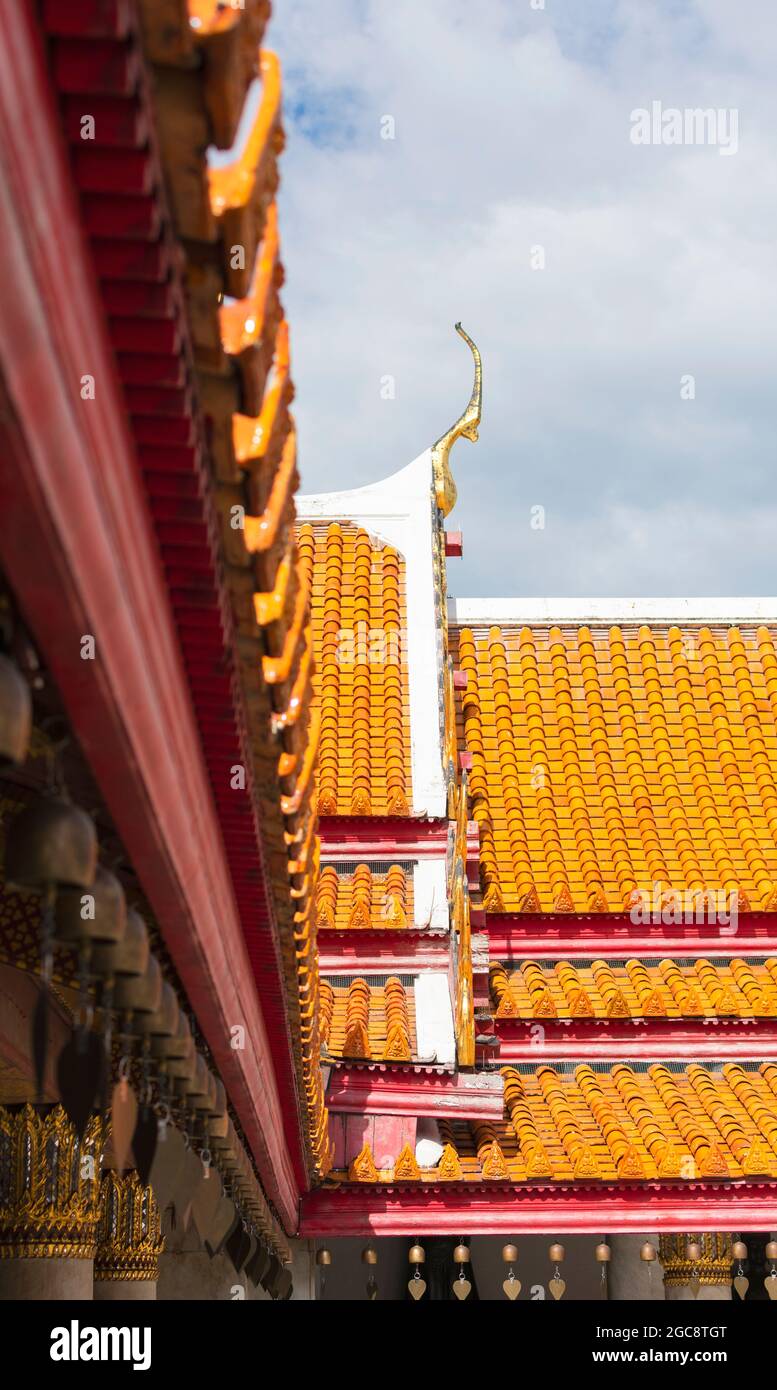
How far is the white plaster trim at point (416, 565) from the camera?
12.5m

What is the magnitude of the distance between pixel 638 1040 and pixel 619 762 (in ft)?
10.6

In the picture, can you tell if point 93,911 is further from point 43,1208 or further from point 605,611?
point 605,611

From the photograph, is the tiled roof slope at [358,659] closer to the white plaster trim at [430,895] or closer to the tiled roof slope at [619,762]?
the white plaster trim at [430,895]

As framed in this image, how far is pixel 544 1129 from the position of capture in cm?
1119

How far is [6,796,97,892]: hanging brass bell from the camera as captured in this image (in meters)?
2.73

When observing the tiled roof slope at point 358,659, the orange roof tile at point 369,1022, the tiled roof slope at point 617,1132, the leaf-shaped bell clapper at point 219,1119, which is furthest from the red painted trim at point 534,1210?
the leaf-shaped bell clapper at point 219,1119

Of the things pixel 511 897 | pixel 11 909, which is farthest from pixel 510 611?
pixel 11 909

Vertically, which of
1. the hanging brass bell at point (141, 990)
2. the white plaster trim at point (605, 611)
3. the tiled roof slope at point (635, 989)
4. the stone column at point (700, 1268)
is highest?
the white plaster trim at point (605, 611)

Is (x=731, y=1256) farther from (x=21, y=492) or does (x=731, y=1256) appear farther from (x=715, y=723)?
(x=21, y=492)

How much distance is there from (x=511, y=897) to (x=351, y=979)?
2015mm

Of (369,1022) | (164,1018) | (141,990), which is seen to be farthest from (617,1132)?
(141,990)

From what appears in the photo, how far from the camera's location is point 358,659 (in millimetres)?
13891

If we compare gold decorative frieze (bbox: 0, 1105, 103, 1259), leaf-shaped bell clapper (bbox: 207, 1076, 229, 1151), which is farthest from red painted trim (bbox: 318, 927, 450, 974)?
leaf-shaped bell clapper (bbox: 207, 1076, 229, 1151)

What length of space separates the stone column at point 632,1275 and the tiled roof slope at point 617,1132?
117cm
